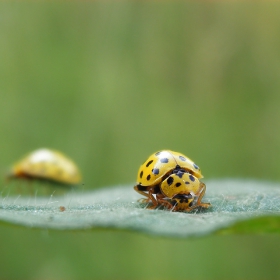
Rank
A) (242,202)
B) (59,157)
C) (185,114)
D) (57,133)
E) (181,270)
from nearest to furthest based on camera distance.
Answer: (242,202), (181,270), (59,157), (57,133), (185,114)

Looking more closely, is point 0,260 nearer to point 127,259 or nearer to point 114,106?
point 127,259

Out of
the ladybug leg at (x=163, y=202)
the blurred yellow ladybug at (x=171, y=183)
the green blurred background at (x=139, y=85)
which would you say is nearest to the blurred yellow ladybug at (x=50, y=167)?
the green blurred background at (x=139, y=85)

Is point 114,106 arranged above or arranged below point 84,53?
below

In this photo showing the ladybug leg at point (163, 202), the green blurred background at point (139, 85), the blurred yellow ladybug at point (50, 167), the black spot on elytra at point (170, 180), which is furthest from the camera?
the green blurred background at point (139, 85)

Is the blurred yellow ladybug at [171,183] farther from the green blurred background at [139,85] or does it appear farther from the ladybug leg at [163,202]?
the green blurred background at [139,85]

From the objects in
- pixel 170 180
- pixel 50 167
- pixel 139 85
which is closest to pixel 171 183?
pixel 170 180

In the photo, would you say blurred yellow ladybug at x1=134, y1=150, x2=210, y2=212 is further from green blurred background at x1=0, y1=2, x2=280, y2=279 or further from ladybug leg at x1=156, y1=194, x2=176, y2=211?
green blurred background at x1=0, y1=2, x2=280, y2=279

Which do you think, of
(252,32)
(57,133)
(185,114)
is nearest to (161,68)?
(185,114)
